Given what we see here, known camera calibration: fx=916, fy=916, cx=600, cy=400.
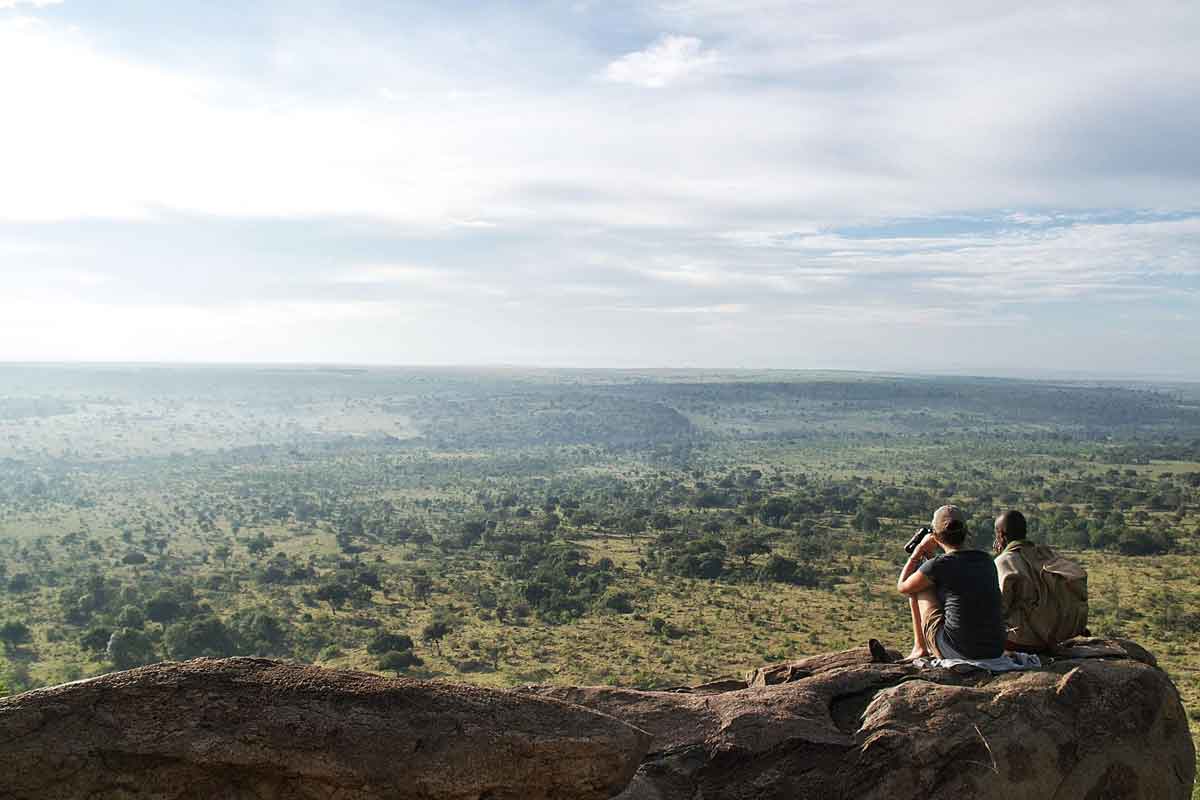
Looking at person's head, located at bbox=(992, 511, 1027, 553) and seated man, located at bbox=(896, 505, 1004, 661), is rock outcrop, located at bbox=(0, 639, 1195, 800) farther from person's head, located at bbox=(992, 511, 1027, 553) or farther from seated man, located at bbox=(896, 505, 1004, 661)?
person's head, located at bbox=(992, 511, 1027, 553)

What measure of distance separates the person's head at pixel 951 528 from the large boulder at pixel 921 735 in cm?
121

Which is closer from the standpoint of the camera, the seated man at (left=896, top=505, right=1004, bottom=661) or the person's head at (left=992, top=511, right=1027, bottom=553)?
the seated man at (left=896, top=505, right=1004, bottom=661)

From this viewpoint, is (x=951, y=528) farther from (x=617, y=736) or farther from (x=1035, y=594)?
(x=617, y=736)

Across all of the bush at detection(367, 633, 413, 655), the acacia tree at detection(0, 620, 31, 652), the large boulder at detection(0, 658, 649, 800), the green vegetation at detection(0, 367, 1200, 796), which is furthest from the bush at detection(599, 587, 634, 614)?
the large boulder at detection(0, 658, 649, 800)

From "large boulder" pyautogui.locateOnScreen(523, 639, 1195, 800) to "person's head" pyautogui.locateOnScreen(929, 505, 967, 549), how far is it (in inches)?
47.8

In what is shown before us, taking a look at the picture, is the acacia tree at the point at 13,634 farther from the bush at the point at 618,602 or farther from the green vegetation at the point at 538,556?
the bush at the point at 618,602

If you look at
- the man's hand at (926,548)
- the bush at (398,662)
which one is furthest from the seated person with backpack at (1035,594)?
the bush at (398,662)

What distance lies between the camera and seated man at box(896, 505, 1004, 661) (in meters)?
8.21

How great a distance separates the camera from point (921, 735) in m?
7.65

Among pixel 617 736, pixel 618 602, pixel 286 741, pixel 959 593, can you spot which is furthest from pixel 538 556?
pixel 286 741

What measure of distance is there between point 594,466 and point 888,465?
141 feet

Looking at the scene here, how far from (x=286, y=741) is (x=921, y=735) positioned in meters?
5.05

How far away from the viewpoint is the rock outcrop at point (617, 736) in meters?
6.34

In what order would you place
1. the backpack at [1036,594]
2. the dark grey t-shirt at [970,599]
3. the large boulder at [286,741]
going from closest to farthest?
the large boulder at [286,741], the dark grey t-shirt at [970,599], the backpack at [1036,594]
